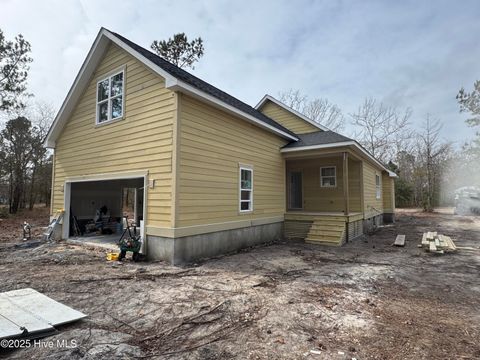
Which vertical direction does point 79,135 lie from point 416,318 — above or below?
above

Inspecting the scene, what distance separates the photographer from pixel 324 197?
485 inches

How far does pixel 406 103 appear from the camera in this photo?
29.2 metres

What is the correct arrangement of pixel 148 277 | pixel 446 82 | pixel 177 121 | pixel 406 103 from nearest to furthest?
pixel 148 277 → pixel 177 121 → pixel 446 82 → pixel 406 103

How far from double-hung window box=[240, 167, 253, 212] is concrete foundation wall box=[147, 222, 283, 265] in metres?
0.71

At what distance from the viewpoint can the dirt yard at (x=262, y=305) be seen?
9.40 ft

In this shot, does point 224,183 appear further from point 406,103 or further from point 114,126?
point 406,103

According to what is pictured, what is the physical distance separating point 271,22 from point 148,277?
8.84 meters

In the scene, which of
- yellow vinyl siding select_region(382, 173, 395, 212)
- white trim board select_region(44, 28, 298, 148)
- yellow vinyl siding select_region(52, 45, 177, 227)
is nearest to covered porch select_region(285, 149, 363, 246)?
white trim board select_region(44, 28, 298, 148)

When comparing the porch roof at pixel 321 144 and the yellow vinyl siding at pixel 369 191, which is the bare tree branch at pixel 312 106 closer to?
the yellow vinyl siding at pixel 369 191

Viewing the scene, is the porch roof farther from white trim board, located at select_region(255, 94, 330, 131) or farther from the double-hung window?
white trim board, located at select_region(255, 94, 330, 131)

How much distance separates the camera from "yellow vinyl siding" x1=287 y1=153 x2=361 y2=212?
12.0 meters

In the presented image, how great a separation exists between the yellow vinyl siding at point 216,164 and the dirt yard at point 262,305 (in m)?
1.45

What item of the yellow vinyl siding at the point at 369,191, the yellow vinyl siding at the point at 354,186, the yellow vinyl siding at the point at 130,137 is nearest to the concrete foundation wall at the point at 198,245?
the yellow vinyl siding at the point at 130,137

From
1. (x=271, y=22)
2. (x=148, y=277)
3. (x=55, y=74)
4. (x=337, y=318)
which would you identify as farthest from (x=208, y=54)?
(x=337, y=318)
